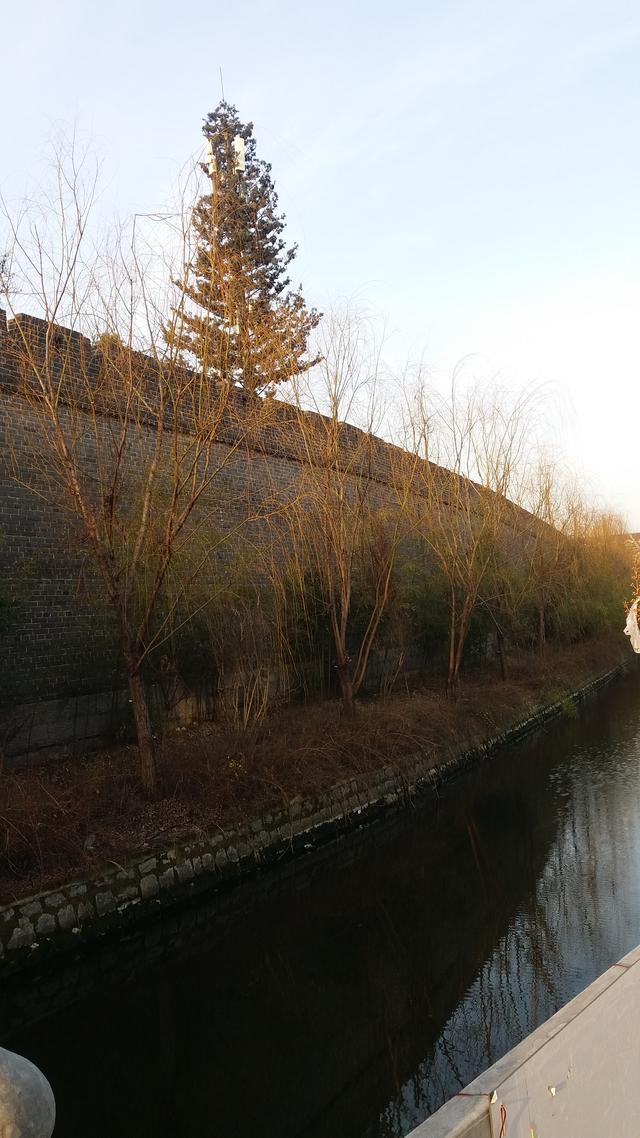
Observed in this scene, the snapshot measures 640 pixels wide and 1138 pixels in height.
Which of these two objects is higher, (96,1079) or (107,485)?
(107,485)

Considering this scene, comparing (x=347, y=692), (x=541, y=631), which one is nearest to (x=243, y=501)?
(x=347, y=692)

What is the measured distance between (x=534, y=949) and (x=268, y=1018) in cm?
176

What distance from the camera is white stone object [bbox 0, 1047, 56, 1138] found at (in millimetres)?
2045

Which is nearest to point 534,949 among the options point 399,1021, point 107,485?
point 399,1021

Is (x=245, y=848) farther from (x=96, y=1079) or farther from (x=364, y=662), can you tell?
(x=364, y=662)

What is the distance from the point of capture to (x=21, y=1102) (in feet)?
6.77

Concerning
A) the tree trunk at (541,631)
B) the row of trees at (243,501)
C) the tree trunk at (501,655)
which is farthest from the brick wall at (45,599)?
the tree trunk at (541,631)

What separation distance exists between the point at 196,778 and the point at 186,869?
3.17 feet

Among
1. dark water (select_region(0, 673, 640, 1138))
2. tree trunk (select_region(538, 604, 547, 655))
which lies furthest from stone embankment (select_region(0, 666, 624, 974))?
tree trunk (select_region(538, 604, 547, 655))

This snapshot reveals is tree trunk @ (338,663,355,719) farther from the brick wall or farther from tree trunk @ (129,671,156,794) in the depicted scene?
tree trunk @ (129,671,156,794)

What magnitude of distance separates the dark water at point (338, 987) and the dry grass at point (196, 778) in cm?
64

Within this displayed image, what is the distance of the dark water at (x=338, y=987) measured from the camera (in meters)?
3.92

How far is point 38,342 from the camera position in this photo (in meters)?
7.91

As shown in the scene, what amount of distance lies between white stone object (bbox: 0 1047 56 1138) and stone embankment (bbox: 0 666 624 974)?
10.7 ft
